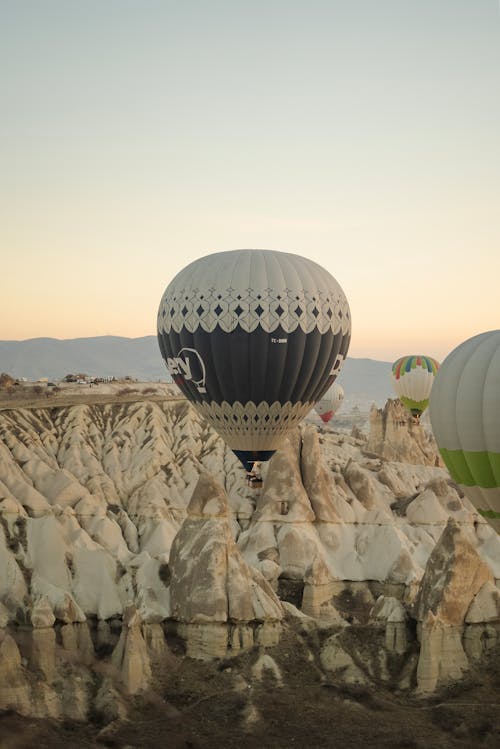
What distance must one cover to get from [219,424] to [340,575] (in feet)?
43.2

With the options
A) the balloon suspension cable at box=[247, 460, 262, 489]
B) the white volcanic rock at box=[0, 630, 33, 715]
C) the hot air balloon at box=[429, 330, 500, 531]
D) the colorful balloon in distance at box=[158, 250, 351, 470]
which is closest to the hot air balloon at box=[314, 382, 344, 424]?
the balloon suspension cable at box=[247, 460, 262, 489]

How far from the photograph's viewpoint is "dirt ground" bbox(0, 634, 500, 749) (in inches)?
1224

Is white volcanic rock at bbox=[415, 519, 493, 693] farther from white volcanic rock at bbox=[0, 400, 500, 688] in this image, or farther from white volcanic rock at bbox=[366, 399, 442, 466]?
white volcanic rock at bbox=[366, 399, 442, 466]

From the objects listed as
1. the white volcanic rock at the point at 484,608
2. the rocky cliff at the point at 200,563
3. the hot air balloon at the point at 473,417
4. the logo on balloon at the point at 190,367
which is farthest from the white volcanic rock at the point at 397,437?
the hot air balloon at the point at 473,417

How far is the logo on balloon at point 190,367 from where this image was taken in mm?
39688

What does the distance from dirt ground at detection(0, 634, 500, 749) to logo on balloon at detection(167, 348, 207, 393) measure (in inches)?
462

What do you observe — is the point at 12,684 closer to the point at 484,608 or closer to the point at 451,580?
the point at 451,580

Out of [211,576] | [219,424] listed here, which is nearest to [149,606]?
[211,576]

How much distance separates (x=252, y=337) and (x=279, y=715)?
15.1 meters

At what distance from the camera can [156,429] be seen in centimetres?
6156

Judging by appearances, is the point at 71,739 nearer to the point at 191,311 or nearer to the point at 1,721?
the point at 1,721

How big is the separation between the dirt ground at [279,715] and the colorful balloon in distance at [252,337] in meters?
9.75

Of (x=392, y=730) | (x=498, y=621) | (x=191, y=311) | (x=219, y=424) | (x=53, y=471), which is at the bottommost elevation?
(x=392, y=730)

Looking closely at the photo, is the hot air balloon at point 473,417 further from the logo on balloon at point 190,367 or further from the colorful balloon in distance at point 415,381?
the colorful balloon in distance at point 415,381
